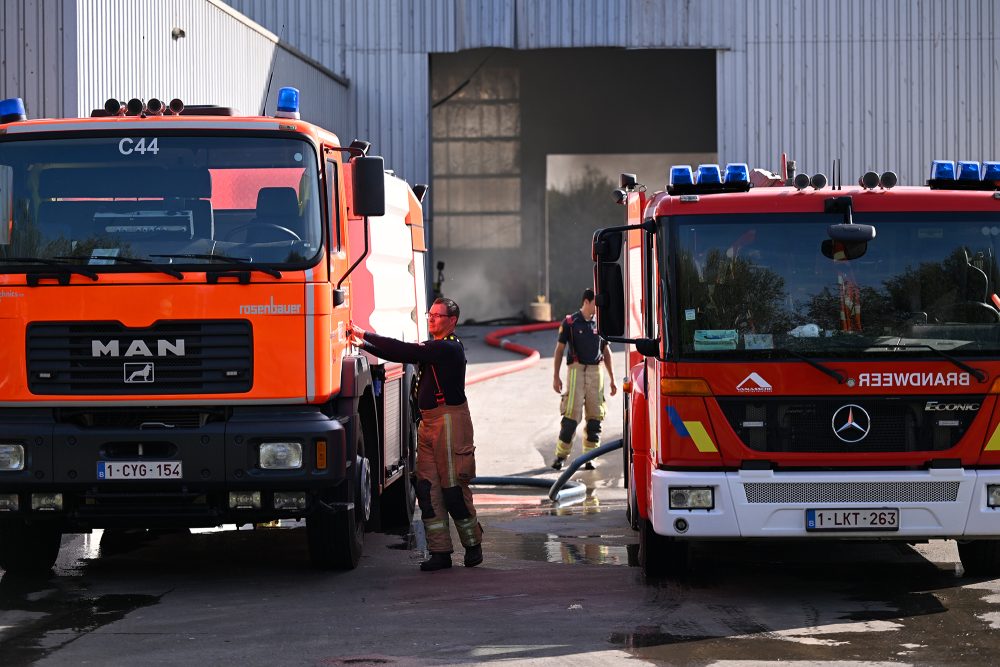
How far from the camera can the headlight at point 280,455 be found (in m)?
8.37

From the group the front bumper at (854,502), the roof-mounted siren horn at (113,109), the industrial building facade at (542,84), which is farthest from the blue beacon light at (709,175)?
the industrial building facade at (542,84)

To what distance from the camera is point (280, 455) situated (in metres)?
8.38

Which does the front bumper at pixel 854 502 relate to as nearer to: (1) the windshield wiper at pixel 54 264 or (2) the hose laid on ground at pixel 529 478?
(2) the hose laid on ground at pixel 529 478

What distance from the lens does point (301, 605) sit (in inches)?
320

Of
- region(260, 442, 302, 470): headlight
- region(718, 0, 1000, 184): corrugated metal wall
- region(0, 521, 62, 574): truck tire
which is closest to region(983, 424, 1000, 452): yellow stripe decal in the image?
region(260, 442, 302, 470): headlight

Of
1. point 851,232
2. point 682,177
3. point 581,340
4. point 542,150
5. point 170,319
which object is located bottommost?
point 581,340

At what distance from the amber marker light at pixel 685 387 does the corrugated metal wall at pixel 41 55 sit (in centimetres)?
866

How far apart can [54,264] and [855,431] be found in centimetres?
451

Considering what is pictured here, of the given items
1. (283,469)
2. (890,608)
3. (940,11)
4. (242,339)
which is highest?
(940,11)

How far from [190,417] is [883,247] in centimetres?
399

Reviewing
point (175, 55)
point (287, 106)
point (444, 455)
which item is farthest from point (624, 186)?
point (175, 55)

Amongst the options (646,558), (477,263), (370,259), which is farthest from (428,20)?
(646,558)

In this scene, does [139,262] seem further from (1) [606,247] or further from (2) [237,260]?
(1) [606,247]

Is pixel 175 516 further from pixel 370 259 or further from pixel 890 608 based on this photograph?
pixel 890 608
